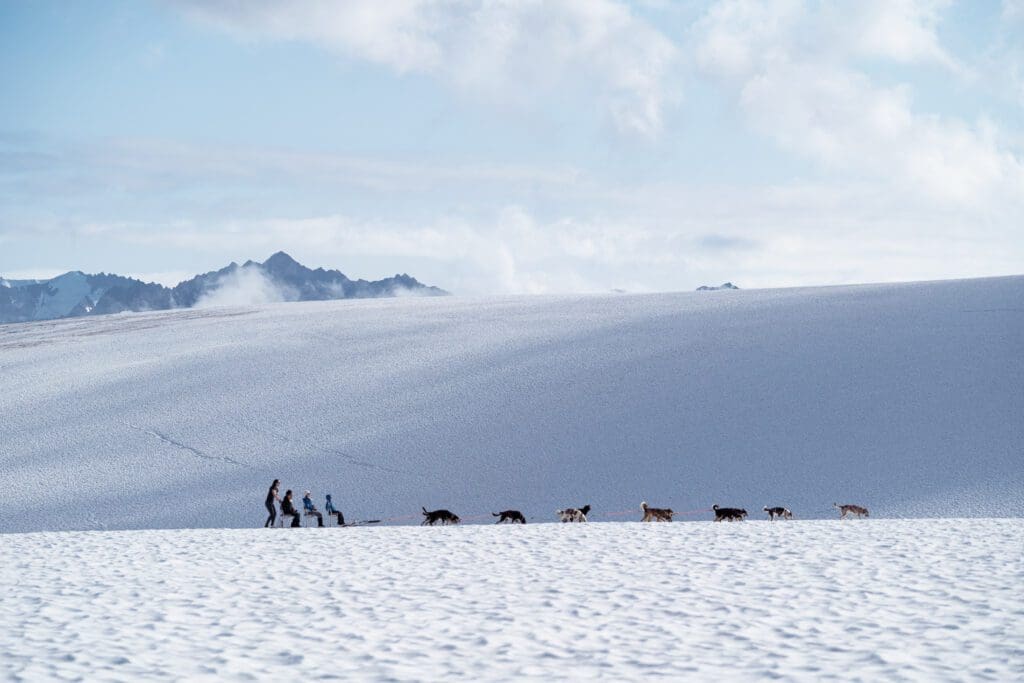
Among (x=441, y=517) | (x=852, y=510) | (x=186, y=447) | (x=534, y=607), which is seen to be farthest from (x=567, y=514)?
(x=186, y=447)

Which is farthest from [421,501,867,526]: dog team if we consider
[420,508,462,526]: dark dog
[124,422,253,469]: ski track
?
[124,422,253,469]: ski track

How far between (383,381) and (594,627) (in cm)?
1866

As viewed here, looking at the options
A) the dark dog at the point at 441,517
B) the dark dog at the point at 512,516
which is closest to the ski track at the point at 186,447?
the dark dog at the point at 441,517

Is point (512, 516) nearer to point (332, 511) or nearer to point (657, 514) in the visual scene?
point (657, 514)

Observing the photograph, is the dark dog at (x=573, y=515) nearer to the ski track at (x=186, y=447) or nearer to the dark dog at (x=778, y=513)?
the dark dog at (x=778, y=513)

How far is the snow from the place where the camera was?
6.68 meters

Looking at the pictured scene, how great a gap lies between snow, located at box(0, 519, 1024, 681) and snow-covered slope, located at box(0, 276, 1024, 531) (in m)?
5.06

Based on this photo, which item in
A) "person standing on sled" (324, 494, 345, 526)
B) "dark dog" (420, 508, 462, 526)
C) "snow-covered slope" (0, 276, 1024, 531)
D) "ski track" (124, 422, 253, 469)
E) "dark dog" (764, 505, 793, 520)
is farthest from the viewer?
"ski track" (124, 422, 253, 469)

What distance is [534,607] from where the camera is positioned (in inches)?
334

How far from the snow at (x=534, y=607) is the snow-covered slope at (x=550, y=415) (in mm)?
5059

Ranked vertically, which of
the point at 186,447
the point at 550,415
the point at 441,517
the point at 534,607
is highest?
the point at 550,415

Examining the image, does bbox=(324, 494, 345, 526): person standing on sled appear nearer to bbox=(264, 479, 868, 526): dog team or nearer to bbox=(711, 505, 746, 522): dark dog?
bbox=(264, 479, 868, 526): dog team

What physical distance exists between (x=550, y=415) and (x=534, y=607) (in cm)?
1402

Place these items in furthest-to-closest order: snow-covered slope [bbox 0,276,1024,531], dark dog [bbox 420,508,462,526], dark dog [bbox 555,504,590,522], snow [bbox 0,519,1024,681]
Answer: snow-covered slope [bbox 0,276,1024,531], dark dog [bbox 555,504,590,522], dark dog [bbox 420,508,462,526], snow [bbox 0,519,1024,681]
